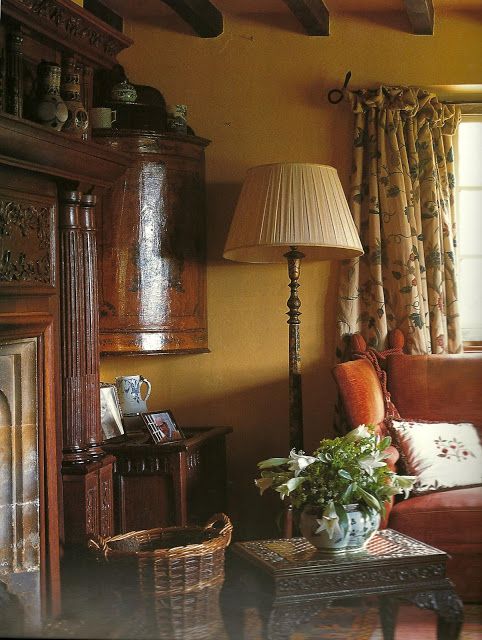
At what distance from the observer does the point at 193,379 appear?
10.6 ft

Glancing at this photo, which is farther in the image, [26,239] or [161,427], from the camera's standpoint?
[161,427]

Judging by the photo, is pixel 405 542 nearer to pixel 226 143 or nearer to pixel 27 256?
pixel 27 256

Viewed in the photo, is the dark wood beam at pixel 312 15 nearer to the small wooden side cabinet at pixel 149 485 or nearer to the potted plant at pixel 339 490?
the small wooden side cabinet at pixel 149 485

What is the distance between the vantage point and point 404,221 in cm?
301

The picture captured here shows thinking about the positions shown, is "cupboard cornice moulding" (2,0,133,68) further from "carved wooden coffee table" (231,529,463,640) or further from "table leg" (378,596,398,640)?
"table leg" (378,596,398,640)

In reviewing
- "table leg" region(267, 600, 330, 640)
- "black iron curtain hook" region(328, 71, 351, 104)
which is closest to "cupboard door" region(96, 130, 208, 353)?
"black iron curtain hook" region(328, 71, 351, 104)

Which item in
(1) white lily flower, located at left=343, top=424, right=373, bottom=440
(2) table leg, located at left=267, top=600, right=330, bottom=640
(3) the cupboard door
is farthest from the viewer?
(3) the cupboard door

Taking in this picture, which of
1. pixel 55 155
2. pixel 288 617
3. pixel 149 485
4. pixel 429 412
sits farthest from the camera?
pixel 429 412

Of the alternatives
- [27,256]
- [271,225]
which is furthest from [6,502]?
[271,225]

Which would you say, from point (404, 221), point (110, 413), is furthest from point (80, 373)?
point (404, 221)

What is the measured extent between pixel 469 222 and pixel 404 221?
0.90 feet

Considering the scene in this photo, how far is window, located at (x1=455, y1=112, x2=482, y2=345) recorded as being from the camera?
10.3ft

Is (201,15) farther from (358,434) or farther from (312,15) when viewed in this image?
(358,434)

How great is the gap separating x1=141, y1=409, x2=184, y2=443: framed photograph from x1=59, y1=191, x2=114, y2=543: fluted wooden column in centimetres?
36
